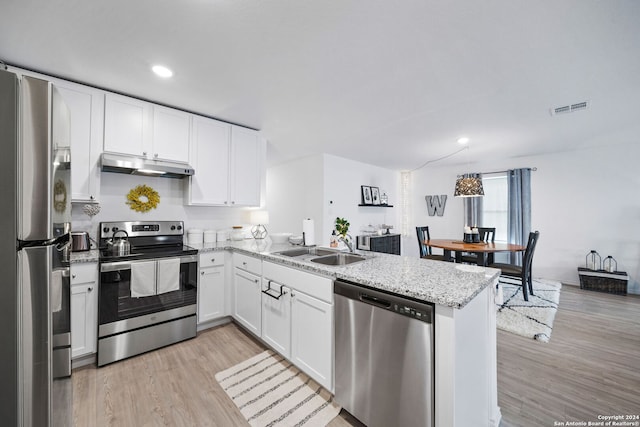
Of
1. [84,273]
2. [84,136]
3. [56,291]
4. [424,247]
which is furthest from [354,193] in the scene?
[56,291]

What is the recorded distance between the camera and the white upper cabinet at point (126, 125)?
8.07 feet

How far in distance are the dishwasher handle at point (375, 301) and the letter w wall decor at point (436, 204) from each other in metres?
5.70

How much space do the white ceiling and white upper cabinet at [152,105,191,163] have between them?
137 millimetres

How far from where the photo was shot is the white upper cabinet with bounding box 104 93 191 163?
248cm

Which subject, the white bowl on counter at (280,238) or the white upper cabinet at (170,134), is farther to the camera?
the white bowl on counter at (280,238)

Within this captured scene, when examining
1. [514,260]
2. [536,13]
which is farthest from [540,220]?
[536,13]

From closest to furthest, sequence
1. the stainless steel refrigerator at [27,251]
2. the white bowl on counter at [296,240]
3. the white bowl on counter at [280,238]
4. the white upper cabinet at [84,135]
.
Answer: the stainless steel refrigerator at [27,251], the white upper cabinet at [84,135], the white bowl on counter at [296,240], the white bowl on counter at [280,238]

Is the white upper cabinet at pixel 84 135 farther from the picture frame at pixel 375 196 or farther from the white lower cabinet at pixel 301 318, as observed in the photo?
the picture frame at pixel 375 196

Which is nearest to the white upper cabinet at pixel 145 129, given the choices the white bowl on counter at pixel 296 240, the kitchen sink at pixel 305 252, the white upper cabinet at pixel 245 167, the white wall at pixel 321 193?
the white upper cabinet at pixel 245 167

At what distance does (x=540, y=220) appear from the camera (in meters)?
5.05

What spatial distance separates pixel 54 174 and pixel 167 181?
248 centimetres

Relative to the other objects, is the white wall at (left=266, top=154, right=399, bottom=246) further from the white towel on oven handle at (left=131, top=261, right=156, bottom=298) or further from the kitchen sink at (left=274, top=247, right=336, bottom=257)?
the white towel on oven handle at (left=131, top=261, right=156, bottom=298)

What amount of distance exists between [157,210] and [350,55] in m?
2.72

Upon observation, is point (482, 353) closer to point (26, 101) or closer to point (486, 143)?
point (26, 101)
